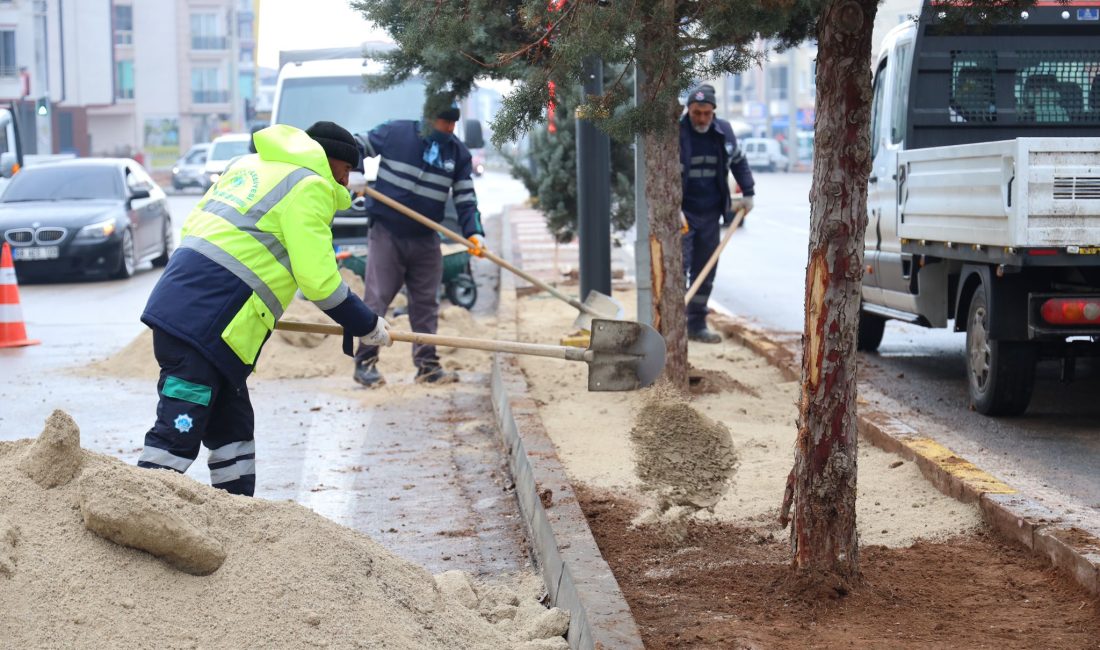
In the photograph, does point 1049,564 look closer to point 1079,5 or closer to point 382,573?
point 382,573

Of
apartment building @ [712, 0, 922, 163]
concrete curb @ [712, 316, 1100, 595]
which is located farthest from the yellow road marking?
apartment building @ [712, 0, 922, 163]

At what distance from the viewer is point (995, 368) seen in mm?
7707

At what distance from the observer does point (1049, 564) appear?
185 inches

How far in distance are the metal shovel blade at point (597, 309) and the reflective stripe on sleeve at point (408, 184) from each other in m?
1.29

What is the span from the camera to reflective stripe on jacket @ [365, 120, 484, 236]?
31.0ft

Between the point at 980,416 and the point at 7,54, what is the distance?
192 feet

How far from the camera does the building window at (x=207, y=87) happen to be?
78812mm

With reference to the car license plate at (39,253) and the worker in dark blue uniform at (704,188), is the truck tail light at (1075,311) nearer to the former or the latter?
the worker in dark blue uniform at (704,188)

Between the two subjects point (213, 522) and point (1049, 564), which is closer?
point (213, 522)

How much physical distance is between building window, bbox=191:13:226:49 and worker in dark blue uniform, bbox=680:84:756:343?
72453 millimetres

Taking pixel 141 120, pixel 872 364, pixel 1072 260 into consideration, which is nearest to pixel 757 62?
pixel 1072 260

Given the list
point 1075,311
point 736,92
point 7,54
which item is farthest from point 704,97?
point 736,92

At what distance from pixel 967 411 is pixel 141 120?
65.9 metres

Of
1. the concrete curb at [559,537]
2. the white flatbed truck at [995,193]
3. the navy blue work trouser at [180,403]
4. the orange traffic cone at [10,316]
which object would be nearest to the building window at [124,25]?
the orange traffic cone at [10,316]
